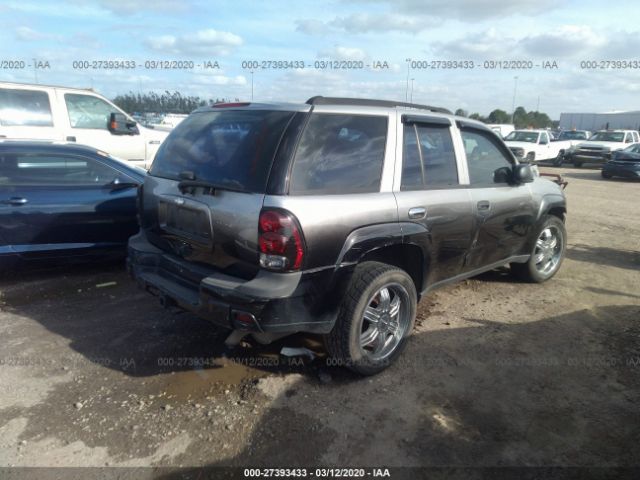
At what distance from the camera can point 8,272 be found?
17.2ft

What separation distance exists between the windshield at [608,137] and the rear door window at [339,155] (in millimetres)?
24524

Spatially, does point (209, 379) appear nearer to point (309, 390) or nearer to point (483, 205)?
point (309, 390)

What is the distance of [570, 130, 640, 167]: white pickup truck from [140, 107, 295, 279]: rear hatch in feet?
72.3

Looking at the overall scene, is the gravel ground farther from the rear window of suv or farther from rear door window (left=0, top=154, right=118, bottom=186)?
the rear window of suv

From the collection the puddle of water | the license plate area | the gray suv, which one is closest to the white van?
the gray suv

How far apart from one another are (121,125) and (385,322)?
775cm

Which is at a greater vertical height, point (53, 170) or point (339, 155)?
point (339, 155)

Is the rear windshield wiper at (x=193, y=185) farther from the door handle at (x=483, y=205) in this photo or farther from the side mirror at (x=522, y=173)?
the side mirror at (x=522, y=173)

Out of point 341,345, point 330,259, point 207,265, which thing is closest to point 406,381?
point 341,345

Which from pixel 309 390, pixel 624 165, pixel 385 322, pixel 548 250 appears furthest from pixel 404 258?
pixel 624 165

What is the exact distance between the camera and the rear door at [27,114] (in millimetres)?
7961

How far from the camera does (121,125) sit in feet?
30.3

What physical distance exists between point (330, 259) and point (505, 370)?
5.60ft

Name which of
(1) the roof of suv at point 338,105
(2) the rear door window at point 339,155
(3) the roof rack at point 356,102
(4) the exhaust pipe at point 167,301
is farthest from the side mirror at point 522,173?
(4) the exhaust pipe at point 167,301
